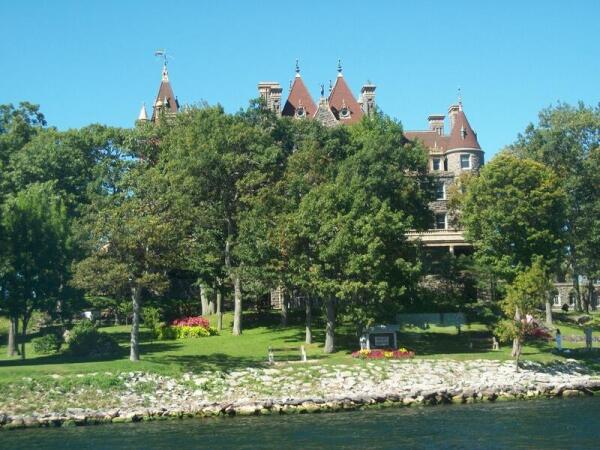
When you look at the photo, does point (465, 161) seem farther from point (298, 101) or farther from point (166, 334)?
point (166, 334)

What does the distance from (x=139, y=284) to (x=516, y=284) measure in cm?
2115

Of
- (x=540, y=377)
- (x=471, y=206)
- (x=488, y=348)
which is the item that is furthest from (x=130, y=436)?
(x=471, y=206)

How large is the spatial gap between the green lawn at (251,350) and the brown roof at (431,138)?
79.8 feet

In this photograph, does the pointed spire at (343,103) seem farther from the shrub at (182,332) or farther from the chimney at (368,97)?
the shrub at (182,332)

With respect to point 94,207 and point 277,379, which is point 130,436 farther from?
point 94,207

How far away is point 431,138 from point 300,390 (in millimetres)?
46077

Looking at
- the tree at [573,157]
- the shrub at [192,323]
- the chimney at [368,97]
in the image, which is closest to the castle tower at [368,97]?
the chimney at [368,97]

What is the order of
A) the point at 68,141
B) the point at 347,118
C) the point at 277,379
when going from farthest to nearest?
the point at 347,118, the point at 68,141, the point at 277,379

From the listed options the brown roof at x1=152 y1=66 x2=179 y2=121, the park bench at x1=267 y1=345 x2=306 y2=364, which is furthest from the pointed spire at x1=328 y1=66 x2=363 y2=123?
the park bench at x1=267 y1=345 x2=306 y2=364

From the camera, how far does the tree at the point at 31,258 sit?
4744cm

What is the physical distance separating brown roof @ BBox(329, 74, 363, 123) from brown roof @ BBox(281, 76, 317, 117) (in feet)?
6.37

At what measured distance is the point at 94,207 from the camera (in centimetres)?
4416

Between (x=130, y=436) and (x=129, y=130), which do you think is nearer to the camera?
(x=130, y=436)

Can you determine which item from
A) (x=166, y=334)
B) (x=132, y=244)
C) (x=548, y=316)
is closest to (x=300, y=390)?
(x=132, y=244)
